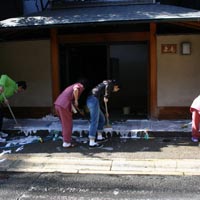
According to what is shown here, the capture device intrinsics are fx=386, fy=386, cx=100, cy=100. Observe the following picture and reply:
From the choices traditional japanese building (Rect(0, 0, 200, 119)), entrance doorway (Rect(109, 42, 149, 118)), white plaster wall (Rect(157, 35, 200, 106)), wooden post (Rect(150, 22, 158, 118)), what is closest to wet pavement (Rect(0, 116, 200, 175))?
wooden post (Rect(150, 22, 158, 118))

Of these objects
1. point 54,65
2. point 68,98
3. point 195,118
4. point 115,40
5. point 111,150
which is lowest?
point 111,150

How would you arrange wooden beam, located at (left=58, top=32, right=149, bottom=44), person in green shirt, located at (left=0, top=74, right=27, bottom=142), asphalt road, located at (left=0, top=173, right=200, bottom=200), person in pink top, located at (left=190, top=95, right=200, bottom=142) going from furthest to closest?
wooden beam, located at (left=58, top=32, right=149, bottom=44), person in green shirt, located at (left=0, top=74, right=27, bottom=142), person in pink top, located at (left=190, top=95, right=200, bottom=142), asphalt road, located at (left=0, top=173, right=200, bottom=200)

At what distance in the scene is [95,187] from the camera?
6184 mm

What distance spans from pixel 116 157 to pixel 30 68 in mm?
4637

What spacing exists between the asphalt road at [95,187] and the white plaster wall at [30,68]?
4.38m

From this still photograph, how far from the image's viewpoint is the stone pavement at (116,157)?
698 cm

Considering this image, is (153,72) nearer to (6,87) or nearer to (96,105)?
(96,105)

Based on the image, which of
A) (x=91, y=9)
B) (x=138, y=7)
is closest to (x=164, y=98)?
(x=138, y=7)

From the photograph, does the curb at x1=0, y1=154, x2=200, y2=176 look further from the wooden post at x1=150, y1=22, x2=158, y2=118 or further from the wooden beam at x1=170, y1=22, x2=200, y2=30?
the wooden beam at x1=170, y1=22, x2=200, y2=30

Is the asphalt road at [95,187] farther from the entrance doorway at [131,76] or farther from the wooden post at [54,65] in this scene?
the entrance doorway at [131,76]

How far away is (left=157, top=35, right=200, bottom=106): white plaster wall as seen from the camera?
1018cm

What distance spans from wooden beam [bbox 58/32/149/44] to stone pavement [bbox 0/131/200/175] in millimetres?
2823

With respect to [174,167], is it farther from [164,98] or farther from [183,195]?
[164,98]

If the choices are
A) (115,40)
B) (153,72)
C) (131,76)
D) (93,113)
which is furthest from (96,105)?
(131,76)
